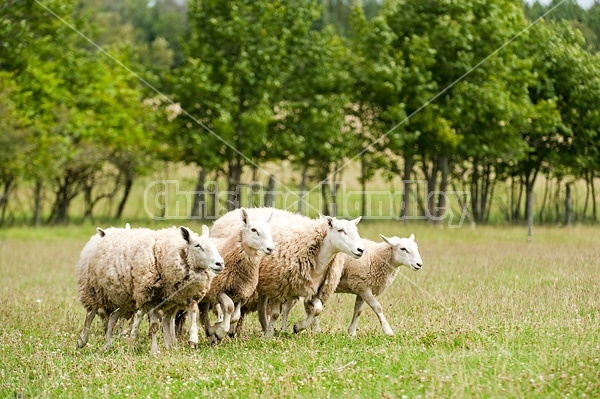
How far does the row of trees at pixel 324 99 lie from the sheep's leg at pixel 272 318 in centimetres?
2003

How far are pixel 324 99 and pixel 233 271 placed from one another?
2404 centimetres

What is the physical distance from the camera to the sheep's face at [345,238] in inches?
497

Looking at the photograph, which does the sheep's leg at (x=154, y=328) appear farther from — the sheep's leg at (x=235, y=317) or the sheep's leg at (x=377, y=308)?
the sheep's leg at (x=377, y=308)

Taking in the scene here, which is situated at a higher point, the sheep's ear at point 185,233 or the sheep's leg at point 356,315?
the sheep's ear at point 185,233

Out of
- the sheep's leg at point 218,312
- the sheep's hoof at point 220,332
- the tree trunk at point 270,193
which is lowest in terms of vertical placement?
the sheep's hoof at point 220,332

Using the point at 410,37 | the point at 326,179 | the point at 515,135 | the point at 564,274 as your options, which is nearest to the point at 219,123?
the point at 326,179

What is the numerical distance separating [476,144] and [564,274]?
1915cm

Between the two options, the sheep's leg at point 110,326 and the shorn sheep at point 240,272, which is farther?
the shorn sheep at point 240,272

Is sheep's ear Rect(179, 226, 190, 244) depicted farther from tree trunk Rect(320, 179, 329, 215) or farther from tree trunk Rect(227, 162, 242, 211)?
tree trunk Rect(320, 179, 329, 215)

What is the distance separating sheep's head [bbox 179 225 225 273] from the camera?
11797mm

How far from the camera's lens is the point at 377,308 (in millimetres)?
12836

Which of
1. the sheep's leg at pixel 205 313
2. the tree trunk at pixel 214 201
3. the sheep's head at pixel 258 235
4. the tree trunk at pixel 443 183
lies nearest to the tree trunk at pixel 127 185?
the tree trunk at pixel 214 201

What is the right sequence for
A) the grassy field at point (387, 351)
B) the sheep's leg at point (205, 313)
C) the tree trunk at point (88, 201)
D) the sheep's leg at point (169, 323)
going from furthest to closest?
the tree trunk at point (88, 201) → the sheep's leg at point (205, 313) → the sheep's leg at point (169, 323) → the grassy field at point (387, 351)

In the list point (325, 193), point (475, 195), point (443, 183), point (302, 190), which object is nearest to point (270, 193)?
point (302, 190)
